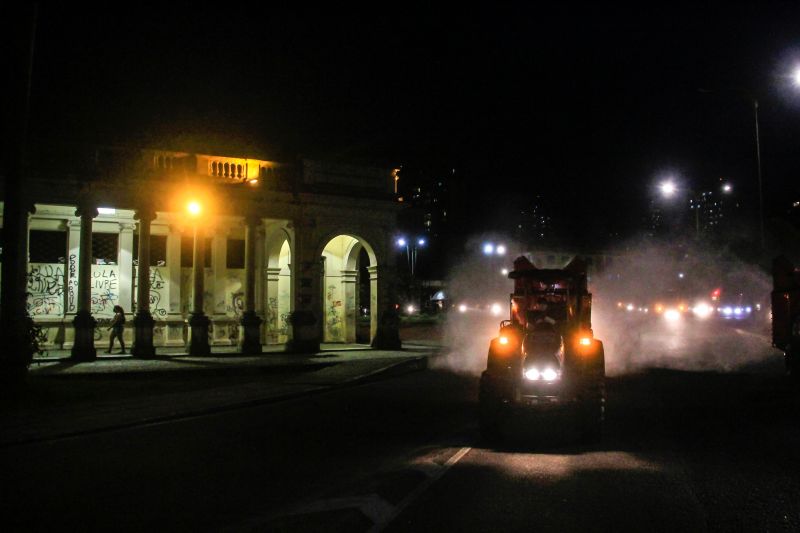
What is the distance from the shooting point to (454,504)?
7609mm

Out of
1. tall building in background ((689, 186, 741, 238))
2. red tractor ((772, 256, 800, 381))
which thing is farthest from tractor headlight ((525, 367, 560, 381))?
tall building in background ((689, 186, 741, 238))

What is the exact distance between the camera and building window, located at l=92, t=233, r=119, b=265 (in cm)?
2683

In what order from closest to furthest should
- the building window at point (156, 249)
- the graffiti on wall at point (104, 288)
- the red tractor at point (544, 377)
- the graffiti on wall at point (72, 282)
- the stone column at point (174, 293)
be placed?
the red tractor at point (544, 377), the graffiti on wall at point (72, 282), the graffiti on wall at point (104, 288), the building window at point (156, 249), the stone column at point (174, 293)

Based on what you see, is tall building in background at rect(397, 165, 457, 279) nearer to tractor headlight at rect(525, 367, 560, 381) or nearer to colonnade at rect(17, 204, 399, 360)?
colonnade at rect(17, 204, 399, 360)

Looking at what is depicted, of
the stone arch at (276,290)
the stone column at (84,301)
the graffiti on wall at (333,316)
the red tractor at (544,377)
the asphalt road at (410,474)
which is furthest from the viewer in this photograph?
the graffiti on wall at (333,316)

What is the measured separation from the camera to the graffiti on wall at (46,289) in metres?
25.5

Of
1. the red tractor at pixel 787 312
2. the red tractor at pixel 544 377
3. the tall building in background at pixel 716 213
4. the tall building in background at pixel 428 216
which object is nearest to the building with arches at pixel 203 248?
the red tractor at pixel 787 312

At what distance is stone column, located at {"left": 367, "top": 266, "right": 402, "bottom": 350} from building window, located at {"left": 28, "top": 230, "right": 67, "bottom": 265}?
11.1 metres

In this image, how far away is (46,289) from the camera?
2566 cm

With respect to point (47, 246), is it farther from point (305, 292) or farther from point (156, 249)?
point (305, 292)

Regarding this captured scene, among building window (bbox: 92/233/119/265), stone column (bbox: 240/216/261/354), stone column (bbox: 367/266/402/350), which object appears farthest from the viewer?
stone column (bbox: 367/266/402/350)

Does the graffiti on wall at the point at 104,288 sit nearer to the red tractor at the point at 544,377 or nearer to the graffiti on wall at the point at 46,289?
the graffiti on wall at the point at 46,289

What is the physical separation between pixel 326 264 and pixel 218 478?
23.1 metres

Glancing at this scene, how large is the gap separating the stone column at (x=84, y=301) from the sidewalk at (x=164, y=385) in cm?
44
